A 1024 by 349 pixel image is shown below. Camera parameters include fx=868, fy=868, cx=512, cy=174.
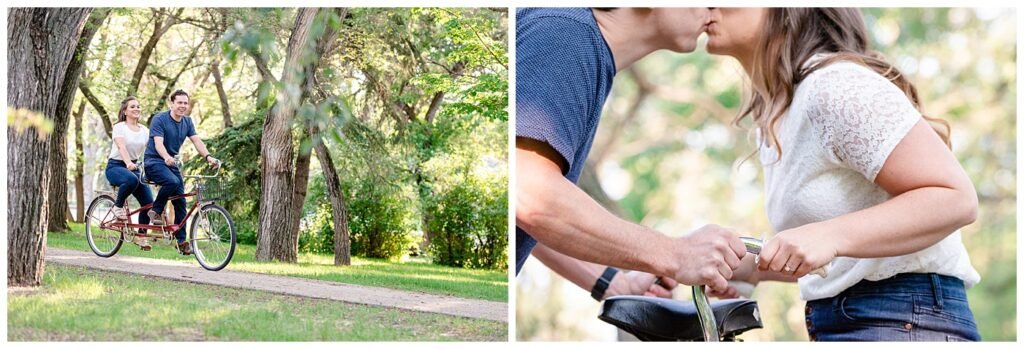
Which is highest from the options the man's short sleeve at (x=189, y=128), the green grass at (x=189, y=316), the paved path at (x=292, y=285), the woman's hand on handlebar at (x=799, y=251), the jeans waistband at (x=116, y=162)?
the man's short sleeve at (x=189, y=128)

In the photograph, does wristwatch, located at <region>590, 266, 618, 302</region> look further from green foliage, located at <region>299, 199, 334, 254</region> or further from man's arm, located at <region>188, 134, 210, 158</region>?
man's arm, located at <region>188, 134, 210, 158</region>

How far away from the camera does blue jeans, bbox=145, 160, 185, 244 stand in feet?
9.29

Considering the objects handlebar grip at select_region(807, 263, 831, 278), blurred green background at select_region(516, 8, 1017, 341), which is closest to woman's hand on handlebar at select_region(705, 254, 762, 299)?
handlebar grip at select_region(807, 263, 831, 278)

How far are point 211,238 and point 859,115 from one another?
207 cm

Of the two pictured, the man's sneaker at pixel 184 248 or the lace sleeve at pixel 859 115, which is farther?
the man's sneaker at pixel 184 248

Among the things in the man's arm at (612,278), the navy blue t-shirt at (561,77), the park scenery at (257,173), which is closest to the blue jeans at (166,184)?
the park scenery at (257,173)

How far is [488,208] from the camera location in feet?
9.71

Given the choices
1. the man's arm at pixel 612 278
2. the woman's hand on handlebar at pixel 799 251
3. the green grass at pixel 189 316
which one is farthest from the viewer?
the green grass at pixel 189 316

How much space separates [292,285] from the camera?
286cm

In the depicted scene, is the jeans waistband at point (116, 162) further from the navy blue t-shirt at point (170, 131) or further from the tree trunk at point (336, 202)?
the tree trunk at point (336, 202)

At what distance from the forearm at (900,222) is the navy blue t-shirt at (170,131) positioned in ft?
6.61

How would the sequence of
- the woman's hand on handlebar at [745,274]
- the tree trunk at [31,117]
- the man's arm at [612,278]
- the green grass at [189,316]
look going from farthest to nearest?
1. the tree trunk at [31,117]
2. the green grass at [189,316]
3. the man's arm at [612,278]
4. the woman's hand on handlebar at [745,274]

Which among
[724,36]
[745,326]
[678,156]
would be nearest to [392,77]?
[724,36]

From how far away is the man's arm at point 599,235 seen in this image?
1696 mm
